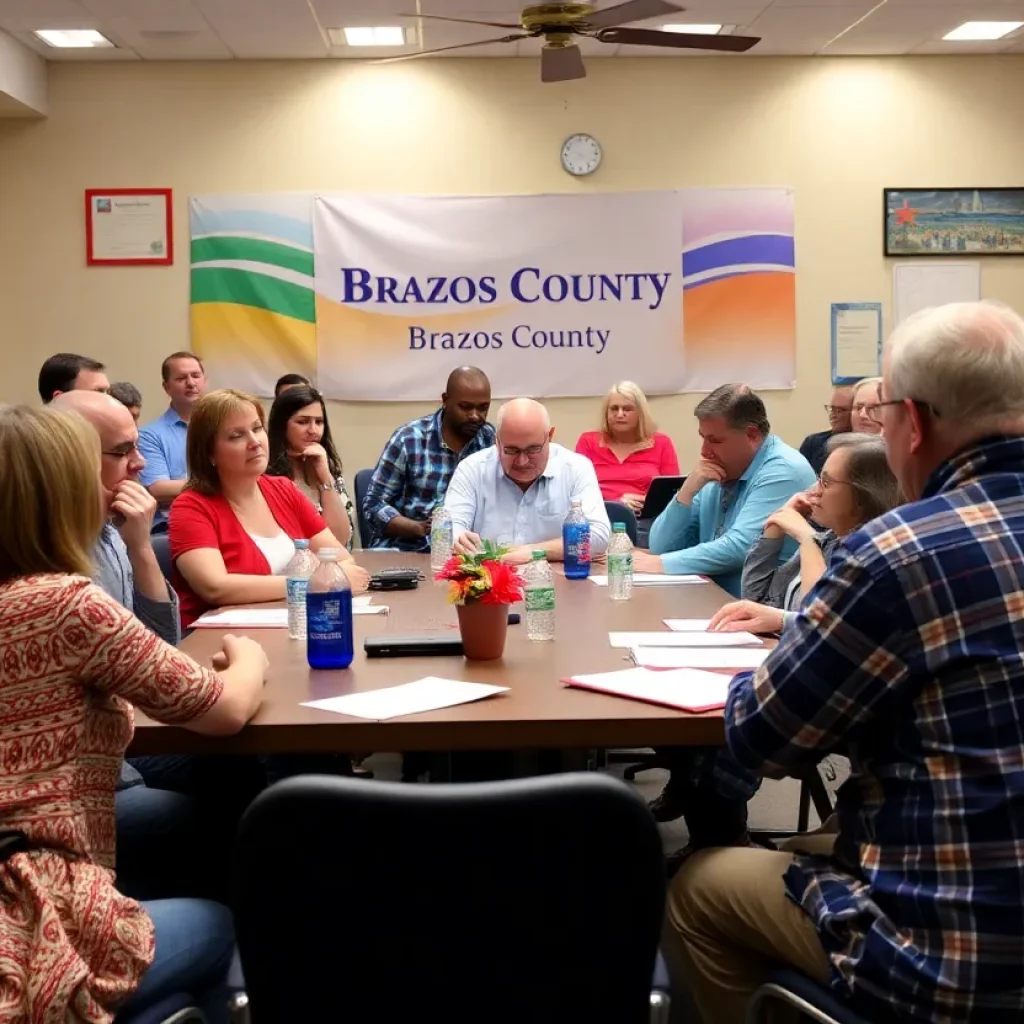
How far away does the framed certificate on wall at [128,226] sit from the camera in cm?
662

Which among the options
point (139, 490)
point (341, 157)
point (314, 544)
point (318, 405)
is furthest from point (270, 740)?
point (341, 157)

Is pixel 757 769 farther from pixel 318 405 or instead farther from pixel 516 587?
pixel 318 405

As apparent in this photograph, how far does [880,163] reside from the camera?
6770mm

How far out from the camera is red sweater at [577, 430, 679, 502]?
6.25 m

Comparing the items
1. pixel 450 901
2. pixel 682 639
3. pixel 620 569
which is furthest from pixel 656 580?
pixel 450 901

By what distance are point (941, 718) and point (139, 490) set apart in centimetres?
198

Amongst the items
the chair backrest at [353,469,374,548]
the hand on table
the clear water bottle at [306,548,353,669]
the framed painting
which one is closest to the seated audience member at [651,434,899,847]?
the hand on table

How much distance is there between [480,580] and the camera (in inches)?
88.2

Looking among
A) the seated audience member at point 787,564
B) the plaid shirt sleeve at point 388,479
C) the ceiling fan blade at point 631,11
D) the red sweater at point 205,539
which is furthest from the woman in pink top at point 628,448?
the red sweater at point 205,539

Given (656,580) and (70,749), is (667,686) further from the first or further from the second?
(656,580)

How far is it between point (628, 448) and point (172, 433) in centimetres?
238

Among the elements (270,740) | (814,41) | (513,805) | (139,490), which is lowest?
(270,740)

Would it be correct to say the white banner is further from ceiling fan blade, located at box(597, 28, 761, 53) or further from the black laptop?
ceiling fan blade, located at box(597, 28, 761, 53)

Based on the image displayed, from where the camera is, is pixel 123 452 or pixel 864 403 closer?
pixel 123 452
